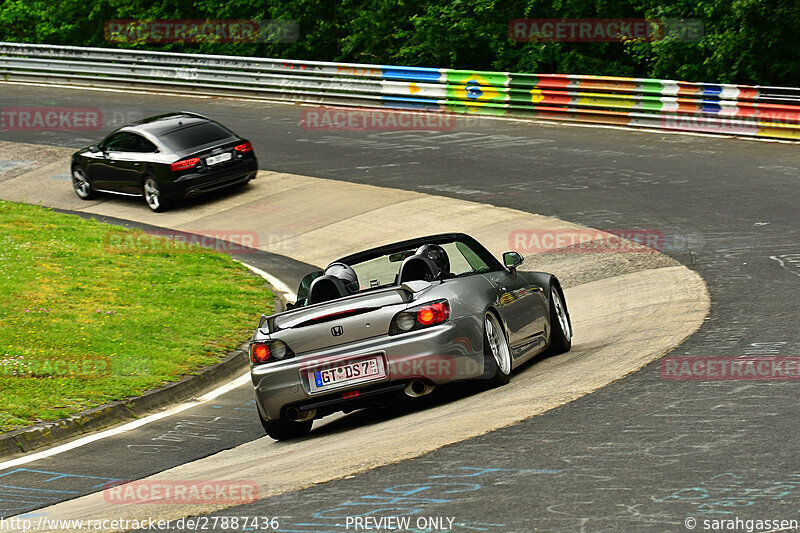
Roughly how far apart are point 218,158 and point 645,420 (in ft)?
50.5

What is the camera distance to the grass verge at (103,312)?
1078 centimetres

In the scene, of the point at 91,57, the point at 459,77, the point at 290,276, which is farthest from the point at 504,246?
the point at 91,57

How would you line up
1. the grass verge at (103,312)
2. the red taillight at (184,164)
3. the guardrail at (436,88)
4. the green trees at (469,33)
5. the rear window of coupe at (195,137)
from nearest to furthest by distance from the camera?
the grass verge at (103,312)
the red taillight at (184,164)
the rear window of coupe at (195,137)
the guardrail at (436,88)
the green trees at (469,33)

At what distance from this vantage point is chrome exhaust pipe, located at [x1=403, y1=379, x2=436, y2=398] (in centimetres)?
824

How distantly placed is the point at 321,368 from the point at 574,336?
3.92m

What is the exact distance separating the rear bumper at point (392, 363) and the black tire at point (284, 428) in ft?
0.60

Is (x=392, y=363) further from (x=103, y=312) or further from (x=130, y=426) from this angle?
(x=103, y=312)

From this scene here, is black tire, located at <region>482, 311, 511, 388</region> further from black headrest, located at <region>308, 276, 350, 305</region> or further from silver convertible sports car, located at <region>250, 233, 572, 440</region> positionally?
black headrest, located at <region>308, 276, 350, 305</region>

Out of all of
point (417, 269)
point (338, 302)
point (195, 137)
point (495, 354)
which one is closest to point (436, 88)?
point (195, 137)

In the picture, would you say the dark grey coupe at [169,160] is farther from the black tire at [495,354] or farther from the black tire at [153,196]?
the black tire at [495,354]

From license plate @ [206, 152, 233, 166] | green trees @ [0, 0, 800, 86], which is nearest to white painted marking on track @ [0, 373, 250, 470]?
license plate @ [206, 152, 233, 166]

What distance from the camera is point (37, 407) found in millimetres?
10016

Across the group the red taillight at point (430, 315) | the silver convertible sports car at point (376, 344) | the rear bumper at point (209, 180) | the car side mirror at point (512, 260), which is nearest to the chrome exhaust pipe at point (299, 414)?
the silver convertible sports car at point (376, 344)

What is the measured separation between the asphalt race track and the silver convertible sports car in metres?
0.93
